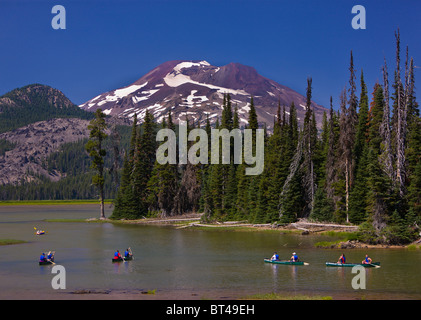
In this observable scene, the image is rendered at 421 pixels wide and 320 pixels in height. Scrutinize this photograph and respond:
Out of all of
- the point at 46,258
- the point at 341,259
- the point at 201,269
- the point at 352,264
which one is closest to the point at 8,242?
the point at 46,258

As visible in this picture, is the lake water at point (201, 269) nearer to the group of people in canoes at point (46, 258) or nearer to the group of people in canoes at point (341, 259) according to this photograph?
the group of people in canoes at point (46, 258)

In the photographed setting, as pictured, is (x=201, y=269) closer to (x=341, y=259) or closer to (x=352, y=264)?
(x=341, y=259)

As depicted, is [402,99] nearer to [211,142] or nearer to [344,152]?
[344,152]

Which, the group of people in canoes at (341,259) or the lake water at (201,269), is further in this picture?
the group of people in canoes at (341,259)

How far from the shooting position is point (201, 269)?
41.2 m

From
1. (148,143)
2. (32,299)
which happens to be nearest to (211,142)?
(148,143)

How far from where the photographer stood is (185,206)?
322ft

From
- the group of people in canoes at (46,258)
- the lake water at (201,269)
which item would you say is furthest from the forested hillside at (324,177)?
the group of people in canoes at (46,258)

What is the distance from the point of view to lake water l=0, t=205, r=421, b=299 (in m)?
32.5

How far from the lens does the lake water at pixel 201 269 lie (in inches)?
1278

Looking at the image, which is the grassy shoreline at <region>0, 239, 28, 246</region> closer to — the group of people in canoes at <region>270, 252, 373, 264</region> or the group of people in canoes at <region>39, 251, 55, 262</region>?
the group of people in canoes at <region>39, 251, 55, 262</region>

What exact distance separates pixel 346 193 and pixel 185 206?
38362mm

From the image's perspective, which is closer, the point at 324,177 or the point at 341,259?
the point at 341,259

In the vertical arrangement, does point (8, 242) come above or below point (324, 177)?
below
